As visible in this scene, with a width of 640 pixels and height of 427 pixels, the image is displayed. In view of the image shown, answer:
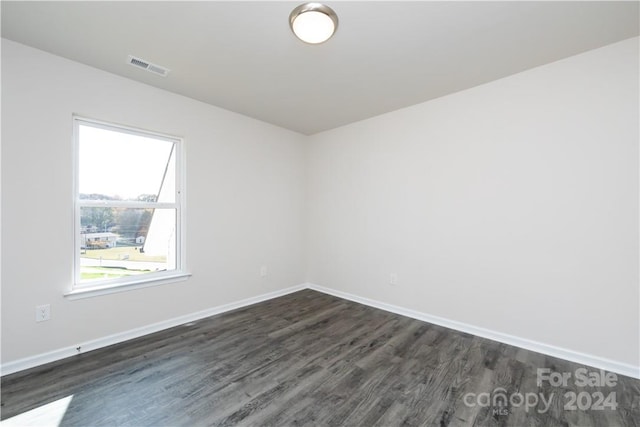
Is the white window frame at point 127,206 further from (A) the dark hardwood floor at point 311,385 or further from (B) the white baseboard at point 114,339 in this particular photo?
(A) the dark hardwood floor at point 311,385

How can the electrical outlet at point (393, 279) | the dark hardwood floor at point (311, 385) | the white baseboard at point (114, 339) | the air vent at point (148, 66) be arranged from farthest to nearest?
the electrical outlet at point (393, 279) → the air vent at point (148, 66) → the white baseboard at point (114, 339) → the dark hardwood floor at point (311, 385)

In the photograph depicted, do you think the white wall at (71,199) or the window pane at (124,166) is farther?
the window pane at (124,166)

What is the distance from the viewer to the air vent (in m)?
2.29

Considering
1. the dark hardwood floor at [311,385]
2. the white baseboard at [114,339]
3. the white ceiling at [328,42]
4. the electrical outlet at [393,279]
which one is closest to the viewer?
the dark hardwood floor at [311,385]

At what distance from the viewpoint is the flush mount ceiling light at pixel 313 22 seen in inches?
66.9

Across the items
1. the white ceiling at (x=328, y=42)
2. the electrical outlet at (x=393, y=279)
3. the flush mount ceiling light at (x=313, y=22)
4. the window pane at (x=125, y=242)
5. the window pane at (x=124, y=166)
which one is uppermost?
the white ceiling at (x=328, y=42)

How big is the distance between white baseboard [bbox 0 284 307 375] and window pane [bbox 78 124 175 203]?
1297 millimetres

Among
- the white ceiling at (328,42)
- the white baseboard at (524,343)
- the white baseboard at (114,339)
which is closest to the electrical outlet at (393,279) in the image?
the white baseboard at (524,343)

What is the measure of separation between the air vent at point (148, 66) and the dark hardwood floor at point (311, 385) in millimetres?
2516

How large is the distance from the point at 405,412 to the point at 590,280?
1.86 m

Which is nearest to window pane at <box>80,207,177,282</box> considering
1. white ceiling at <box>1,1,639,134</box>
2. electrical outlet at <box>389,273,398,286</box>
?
white ceiling at <box>1,1,639,134</box>

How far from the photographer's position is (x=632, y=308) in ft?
6.61

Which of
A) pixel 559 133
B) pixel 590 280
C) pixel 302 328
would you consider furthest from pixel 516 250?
pixel 302 328

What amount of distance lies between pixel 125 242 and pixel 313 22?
264 cm
